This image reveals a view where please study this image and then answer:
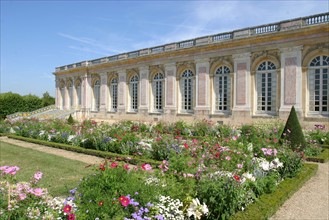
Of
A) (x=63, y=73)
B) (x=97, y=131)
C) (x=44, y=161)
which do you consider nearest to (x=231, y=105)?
(x=97, y=131)

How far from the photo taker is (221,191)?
12.2 ft

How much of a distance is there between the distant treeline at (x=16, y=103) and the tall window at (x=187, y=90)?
2275 cm

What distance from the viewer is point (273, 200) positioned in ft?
15.1

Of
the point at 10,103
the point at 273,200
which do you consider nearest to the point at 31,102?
the point at 10,103

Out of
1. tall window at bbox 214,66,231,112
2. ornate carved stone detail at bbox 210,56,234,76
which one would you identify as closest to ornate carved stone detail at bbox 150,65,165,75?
ornate carved stone detail at bbox 210,56,234,76

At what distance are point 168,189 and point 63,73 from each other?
3329 centimetres

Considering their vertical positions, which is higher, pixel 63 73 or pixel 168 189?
pixel 63 73

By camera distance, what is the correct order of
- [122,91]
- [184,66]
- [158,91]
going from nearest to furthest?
[184,66] < [158,91] < [122,91]

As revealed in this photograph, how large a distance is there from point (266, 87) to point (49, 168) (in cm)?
1364

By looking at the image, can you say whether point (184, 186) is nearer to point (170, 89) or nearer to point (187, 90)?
point (187, 90)

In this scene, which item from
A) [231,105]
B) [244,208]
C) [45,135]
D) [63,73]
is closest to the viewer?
[244,208]

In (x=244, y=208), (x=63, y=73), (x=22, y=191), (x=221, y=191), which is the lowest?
(x=244, y=208)

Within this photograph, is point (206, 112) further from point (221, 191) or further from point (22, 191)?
point (22, 191)

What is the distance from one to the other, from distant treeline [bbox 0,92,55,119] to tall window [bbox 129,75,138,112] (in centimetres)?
1684
